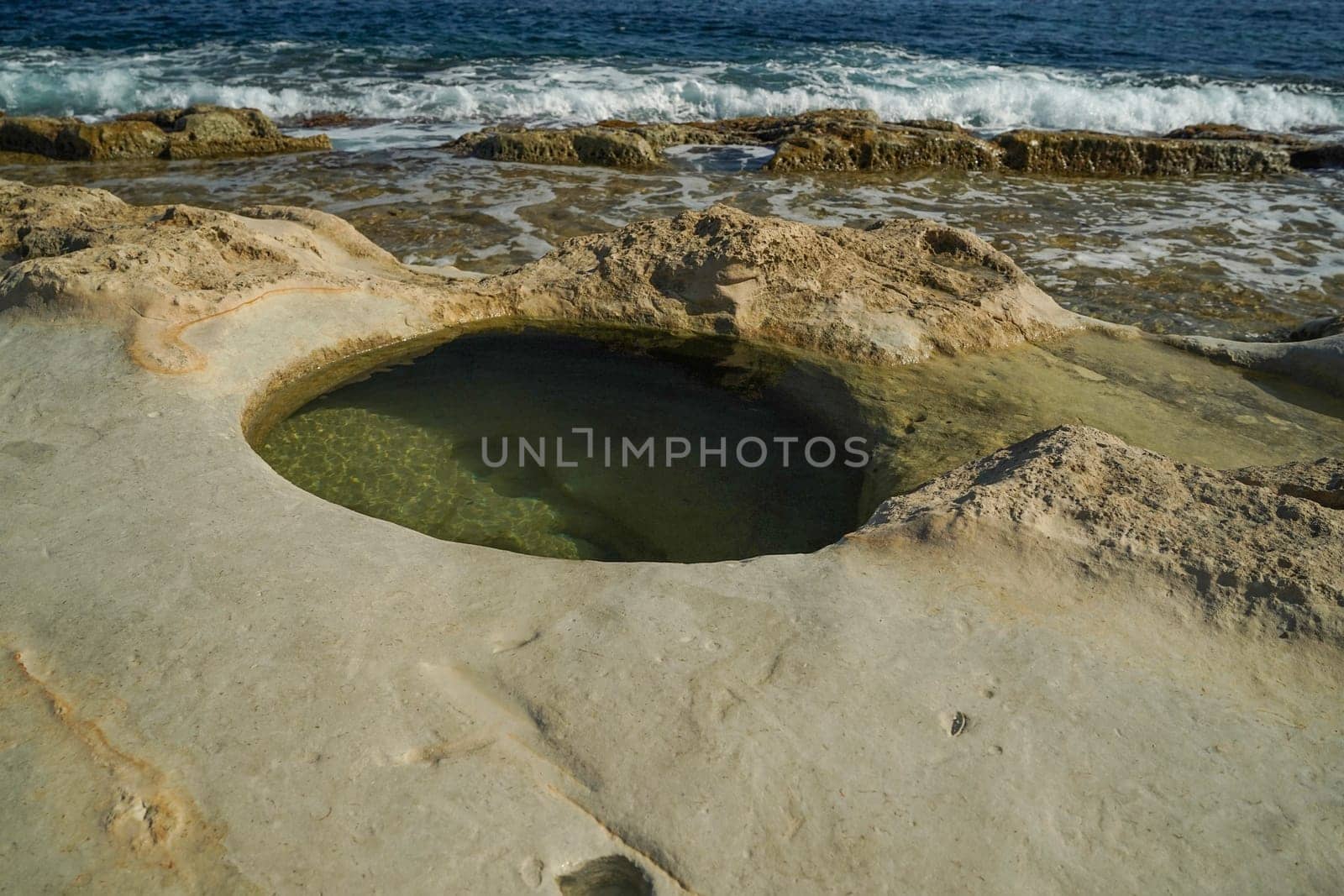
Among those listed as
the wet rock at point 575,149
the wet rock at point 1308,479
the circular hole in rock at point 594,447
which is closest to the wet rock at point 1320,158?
the wet rock at point 575,149

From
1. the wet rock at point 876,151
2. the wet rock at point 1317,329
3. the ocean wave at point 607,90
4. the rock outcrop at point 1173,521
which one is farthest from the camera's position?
the ocean wave at point 607,90

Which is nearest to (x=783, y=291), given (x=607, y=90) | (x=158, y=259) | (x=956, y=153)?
(x=158, y=259)

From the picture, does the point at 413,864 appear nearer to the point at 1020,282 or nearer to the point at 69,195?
the point at 1020,282

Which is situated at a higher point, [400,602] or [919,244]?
[919,244]

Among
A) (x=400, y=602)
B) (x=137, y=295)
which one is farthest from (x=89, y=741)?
(x=137, y=295)

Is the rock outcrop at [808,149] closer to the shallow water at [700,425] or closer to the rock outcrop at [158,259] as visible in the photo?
the rock outcrop at [158,259]

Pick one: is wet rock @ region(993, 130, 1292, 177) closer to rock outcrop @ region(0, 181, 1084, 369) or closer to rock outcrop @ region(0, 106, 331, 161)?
rock outcrop @ region(0, 181, 1084, 369)

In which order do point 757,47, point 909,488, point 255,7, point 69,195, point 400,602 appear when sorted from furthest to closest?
1. point 255,7
2. point 757,47
3. point 69,195
4. point 909,488
5. point 400,602
